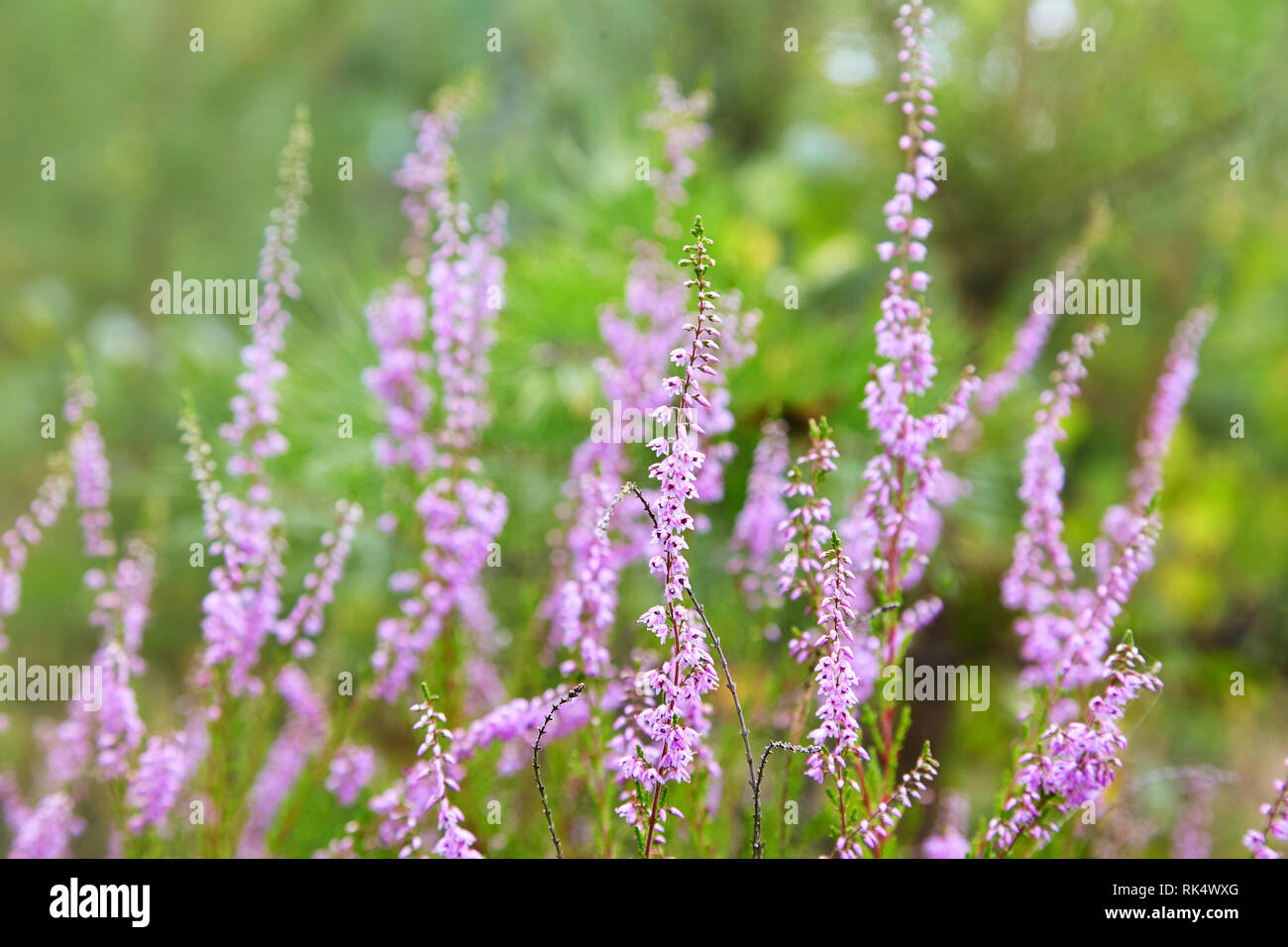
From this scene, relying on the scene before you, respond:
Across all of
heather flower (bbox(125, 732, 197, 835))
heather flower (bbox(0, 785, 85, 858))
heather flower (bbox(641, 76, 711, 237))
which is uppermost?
heather flower (bbox(641, 76, 711, 237))

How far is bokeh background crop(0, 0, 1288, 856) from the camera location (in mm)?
1375

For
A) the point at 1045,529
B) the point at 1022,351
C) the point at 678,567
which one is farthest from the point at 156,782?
the point at 1022,351

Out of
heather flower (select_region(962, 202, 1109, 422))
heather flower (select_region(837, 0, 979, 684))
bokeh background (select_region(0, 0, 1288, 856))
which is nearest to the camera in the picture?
heather flower (select_region(837, 0, 979, 684))

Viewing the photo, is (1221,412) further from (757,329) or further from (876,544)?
(876,544)

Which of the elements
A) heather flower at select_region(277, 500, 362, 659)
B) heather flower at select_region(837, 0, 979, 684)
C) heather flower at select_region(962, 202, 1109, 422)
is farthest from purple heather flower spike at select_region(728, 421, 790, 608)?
heather flower at select_region(277, 500, 362, 659)

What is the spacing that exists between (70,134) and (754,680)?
Answer: 237 centimetres

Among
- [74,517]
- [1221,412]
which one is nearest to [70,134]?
[74,517]

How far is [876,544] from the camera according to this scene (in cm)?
87

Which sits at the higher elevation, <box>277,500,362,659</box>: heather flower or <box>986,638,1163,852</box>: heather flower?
<box>277,500,362,659</box>: heather flower

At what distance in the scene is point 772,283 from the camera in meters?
1.41

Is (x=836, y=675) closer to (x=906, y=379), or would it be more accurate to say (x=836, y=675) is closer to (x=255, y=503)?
(x=906, y=379)

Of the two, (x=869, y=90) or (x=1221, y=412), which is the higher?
(x=869, y=90)

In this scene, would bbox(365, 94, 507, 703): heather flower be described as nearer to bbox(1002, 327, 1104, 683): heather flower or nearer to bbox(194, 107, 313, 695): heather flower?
bbox(194, 107, 313, 695): heather flower

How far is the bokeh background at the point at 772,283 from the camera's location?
1.38m
